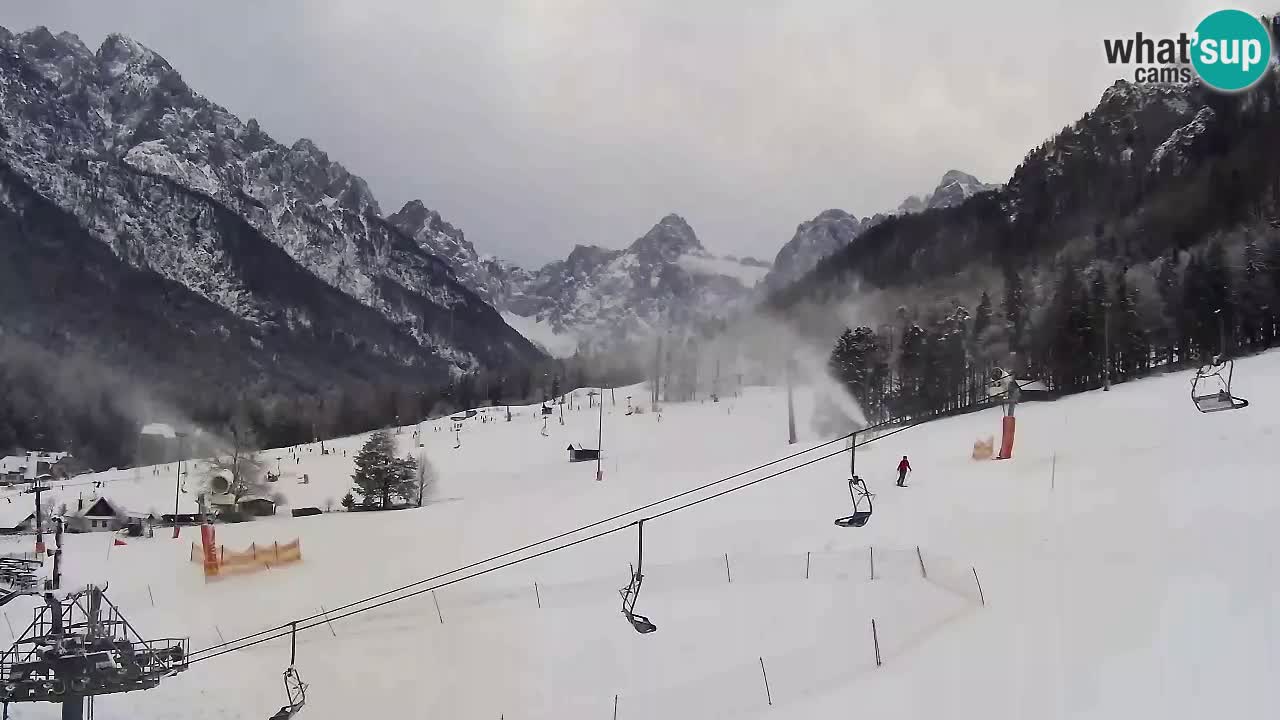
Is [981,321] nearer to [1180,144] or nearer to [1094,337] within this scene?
[1094,337]

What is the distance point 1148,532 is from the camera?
18.7 meters

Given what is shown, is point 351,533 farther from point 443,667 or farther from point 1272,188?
point 1272,188

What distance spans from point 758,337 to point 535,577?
134 m

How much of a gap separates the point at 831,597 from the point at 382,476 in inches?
1527

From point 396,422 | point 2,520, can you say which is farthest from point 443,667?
point 396,422

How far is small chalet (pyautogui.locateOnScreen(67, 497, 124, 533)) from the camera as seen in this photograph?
181ft

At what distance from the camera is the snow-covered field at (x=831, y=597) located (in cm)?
1375

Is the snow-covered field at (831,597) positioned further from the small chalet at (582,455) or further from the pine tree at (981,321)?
the small chalet at (582,455)

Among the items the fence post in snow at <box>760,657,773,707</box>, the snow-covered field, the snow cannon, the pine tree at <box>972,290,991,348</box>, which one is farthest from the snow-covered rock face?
the fence post in snow at <box>760,657,773,707</box>

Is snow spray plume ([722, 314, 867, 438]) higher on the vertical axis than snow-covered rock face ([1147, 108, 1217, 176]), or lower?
lower

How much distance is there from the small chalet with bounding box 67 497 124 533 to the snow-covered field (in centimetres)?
1497

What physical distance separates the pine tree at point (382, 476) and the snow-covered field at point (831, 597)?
11.0 metres

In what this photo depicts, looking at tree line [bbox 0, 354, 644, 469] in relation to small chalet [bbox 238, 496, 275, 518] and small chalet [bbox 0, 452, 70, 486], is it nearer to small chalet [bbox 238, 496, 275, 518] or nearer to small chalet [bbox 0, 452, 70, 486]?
small chalet [bbox 0, 452, 70, 486]

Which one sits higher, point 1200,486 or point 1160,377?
point 1160,377
